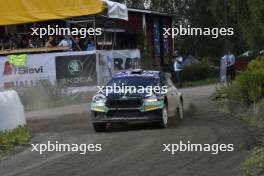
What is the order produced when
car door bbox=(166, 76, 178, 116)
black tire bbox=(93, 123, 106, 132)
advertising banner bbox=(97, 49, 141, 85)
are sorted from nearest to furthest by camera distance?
black tire bbox=(93, 123, 106, 132) → car door bbox=(166, 76, 178, 116) → advertising banner bbox=(97, 49, 141, 85)

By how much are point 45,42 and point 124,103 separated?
13907 mm

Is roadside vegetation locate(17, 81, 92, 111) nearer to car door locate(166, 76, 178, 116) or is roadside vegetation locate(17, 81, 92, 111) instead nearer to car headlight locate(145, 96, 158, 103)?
car door locate(166, 76, 178, 116)

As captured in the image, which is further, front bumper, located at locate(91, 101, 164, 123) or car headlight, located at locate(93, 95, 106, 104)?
car headlight, located at locate(93, 95, 106, 104)

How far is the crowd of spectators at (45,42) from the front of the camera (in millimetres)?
29766

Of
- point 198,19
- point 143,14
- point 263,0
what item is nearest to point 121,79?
point 263,0

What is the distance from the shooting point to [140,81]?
18750 mm

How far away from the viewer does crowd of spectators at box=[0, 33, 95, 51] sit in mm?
29766

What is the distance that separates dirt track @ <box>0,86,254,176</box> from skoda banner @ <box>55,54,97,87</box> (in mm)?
6784

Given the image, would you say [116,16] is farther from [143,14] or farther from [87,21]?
[143,14]

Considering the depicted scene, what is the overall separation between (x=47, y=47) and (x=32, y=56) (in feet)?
5.67

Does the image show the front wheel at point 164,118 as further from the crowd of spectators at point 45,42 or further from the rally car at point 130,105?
the crowd of spectators at point 45,42

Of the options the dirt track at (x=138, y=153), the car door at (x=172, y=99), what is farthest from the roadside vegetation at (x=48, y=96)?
the car door at (x=172, y=99)

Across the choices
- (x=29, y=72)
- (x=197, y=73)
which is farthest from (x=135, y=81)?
(x=197, y=73)

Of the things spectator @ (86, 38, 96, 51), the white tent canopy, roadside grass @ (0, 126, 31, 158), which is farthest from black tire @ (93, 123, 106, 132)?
spectator @ (86, 38, 96, 51)
